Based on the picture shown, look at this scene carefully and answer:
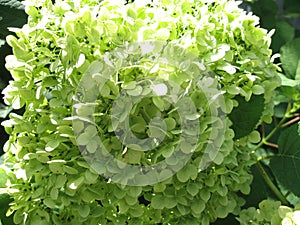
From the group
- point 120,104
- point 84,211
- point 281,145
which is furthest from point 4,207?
→ point 281,145

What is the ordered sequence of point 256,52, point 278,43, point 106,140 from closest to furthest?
point 106,140 < point 256,52 < point 278,43

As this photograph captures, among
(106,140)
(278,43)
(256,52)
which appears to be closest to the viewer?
(106,140)

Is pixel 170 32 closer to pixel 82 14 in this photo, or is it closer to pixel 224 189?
pixel 82 14

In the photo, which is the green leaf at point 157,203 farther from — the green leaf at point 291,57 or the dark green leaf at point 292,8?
the dark green leaf at point 292,8

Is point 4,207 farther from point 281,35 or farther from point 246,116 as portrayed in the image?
point 281,35

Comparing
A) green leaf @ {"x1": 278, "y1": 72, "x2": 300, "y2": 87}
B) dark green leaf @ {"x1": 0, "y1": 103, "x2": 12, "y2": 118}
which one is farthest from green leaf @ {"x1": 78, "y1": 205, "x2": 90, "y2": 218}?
green leaf @ {"x1": 278, "y1": 72, "x2": 300, "y2": 87}

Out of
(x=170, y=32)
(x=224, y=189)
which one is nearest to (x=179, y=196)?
(x=224, y=189)

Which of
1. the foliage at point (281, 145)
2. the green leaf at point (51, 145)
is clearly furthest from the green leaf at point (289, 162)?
the green leaf at point (51, 145)
